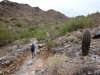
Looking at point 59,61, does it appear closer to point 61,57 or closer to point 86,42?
point 61,57

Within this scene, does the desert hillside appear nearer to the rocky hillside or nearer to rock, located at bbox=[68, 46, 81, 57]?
rock, located at bbox=[68, 46, 81, 57]

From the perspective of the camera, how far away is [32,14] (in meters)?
68.2

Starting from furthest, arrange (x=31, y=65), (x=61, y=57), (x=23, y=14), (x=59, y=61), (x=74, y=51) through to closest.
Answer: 1. (x=23, y=14)
2. (x=31, y=65)
3. (x=74, y=51)
4. (x=61, y=57)
5. (x=59, y=61)

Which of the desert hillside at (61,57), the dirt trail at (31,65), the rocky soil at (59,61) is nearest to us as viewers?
the rocky soil at (59,61)

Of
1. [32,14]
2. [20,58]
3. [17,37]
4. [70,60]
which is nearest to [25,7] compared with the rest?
[32,14]

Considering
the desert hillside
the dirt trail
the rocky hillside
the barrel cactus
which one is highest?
the rocky hillside

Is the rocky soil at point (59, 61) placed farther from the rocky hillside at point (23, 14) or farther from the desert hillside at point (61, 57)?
the rocky hillside at point (23, 14)

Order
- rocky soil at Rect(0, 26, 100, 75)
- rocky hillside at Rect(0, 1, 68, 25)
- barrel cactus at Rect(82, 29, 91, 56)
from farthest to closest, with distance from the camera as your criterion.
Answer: rocky hillside at Rect(0, 1, 68, 25) < barrel cactus at Rect(82, 29, 91, 56) < rocky soil at Rect(0, 26, 100, 75)

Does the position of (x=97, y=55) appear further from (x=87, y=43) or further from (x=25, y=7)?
(x=25, y=7)

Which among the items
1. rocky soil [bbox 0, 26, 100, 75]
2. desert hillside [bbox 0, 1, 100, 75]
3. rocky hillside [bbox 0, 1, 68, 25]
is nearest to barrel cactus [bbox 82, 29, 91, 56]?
desert hillside [bbox 0, 1, 100, 75]

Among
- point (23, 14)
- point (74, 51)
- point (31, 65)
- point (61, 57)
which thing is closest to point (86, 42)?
point (74, 51)

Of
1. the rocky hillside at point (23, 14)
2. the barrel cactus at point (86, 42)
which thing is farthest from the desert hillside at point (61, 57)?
the rocky hillside at point (23, 14)

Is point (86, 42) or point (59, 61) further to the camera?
point (86, 42)

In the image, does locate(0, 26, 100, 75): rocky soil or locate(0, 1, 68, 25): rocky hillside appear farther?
locate(0, 1, 68, 25): rocky hillside
